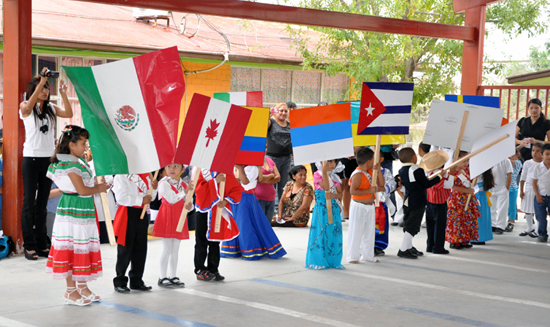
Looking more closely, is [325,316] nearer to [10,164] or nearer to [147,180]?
[147,180]

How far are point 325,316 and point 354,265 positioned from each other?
2.11 meters

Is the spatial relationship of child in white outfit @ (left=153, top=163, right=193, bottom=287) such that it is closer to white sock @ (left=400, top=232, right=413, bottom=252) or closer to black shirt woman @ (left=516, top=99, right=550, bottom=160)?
white sock @ (left=400, top=232, right=413, bottom=252)

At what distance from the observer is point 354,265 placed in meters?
7.23

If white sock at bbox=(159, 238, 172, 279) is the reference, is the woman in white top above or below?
above

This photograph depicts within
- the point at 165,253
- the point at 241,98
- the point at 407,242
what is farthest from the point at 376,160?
the point at 165,253

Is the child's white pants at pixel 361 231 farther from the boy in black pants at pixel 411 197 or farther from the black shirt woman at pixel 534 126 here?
the black shirt woman at pixel 534 126

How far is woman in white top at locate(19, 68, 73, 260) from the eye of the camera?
7031mm

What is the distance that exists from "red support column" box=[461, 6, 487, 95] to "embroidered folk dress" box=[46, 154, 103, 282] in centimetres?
812

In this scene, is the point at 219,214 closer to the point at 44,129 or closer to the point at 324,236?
the point at 324,236

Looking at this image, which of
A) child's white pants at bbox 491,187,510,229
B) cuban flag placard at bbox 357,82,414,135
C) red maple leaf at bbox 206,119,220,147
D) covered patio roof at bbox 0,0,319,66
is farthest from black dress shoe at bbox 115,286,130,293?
child's white pants at bbox 491,187,510,229

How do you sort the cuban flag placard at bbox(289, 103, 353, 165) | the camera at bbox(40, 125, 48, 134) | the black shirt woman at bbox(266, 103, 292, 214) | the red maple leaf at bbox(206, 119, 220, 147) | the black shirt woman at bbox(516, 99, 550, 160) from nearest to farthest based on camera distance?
the red maple leaf at bbox(206, 119, 220, 147) < the cuban flag placard at bbox(289, 103, 353, 165) < the camera at bbox(40, 125, 48, 134) < the black shirt woman at bbox(516, 99, 550, 160) < the black shirt woman at bbox(266, 103, 292, 214)

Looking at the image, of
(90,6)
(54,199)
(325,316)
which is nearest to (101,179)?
(325,316)

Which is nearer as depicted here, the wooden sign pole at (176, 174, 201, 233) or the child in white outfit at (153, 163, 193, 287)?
the wooden sign pole at (176, 174, 201, 233)

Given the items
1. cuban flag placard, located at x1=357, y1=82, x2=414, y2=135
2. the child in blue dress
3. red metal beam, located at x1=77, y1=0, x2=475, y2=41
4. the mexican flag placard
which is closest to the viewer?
the mexican flag placard
